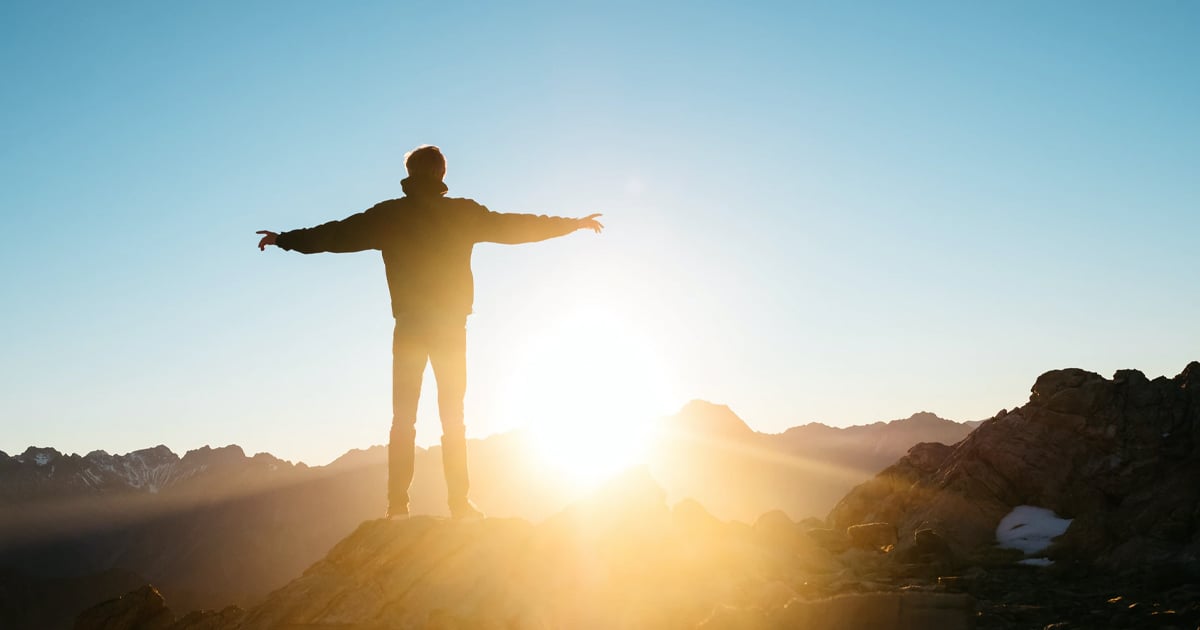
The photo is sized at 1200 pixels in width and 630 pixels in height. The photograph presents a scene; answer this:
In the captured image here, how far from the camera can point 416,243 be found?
36.7 feet

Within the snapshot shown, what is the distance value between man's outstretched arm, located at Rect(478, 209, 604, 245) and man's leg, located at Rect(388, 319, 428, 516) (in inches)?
73.5

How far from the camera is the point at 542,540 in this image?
34.4ft

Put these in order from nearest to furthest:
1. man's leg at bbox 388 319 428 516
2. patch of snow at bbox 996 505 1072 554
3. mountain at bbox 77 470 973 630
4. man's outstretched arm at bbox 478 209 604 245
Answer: mountain at bbox 77 470 973 630, man's leg at bbox 388 319 428 516, man's outstretched arm at bbox 478 209 604 245, patch of snow at bbox 996 505 1072 554

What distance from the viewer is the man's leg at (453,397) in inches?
434

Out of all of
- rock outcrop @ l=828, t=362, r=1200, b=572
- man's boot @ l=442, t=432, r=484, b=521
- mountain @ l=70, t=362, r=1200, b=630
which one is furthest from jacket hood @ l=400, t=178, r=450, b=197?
rock outcrop @ l=828, t=362, r=1200, b=572

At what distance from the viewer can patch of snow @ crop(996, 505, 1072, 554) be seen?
17847 mm

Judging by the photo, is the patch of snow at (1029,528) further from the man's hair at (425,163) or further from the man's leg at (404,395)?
the man's hair at (425,163)

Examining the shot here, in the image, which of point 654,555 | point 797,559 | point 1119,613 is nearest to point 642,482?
point 654,555

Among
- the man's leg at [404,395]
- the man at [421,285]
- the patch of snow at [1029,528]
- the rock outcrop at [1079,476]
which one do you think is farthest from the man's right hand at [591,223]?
the patch of snow at [1029,528]

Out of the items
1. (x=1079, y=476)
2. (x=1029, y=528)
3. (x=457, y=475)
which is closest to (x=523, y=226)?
(x=457, y=475)

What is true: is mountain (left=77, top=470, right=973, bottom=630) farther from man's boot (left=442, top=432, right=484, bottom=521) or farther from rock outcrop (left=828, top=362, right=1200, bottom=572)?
rock outcrop (left=828, top=362, right=1200, bottom=572)

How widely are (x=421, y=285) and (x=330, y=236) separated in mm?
1575

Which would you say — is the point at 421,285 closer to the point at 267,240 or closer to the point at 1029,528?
the point at 267,240

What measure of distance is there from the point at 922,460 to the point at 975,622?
19114 millimetres
